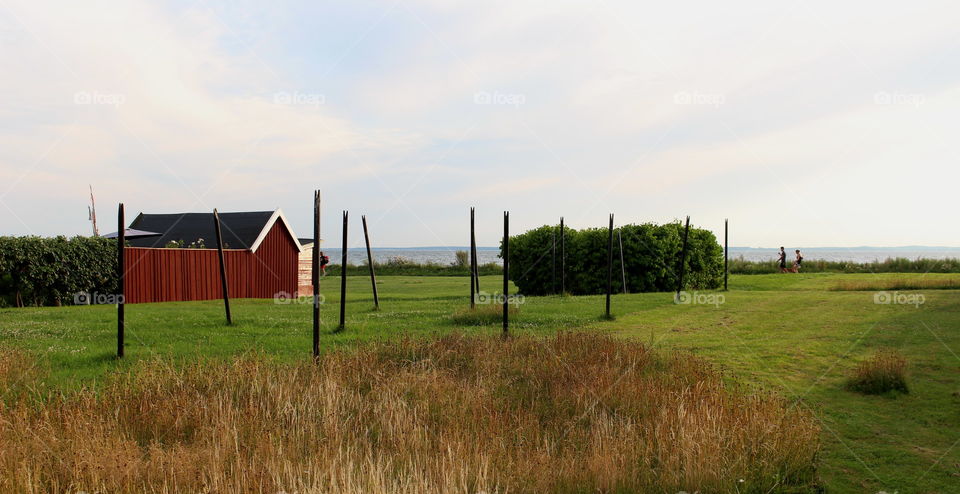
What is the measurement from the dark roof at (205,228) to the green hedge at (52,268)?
5.58m

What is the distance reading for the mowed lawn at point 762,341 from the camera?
5.99 meters

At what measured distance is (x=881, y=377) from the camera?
7906 mm

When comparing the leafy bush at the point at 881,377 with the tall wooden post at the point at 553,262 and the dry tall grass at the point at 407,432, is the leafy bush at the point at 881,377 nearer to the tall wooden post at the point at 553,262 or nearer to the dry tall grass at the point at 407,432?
the dry tall grass at the point at 407,432

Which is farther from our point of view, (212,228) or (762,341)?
(212,228)

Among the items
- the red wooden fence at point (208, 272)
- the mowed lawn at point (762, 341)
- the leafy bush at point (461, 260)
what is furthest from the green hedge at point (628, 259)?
the leafy bush at point (461, 260)

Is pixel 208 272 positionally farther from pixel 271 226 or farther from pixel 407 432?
pixel 407 432

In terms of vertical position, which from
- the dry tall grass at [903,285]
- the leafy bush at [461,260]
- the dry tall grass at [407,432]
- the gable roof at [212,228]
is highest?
the gable roof at [212,228]

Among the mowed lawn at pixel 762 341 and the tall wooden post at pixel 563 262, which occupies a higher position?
the tall wooden post at pixel 563 262

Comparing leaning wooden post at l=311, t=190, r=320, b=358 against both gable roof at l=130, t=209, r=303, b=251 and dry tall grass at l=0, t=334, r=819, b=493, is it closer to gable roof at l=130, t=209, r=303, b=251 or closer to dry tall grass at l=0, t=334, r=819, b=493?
dry tall grass at l=0, t=334, r=819, b=493

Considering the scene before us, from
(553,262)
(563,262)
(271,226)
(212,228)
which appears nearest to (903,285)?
(563,262)

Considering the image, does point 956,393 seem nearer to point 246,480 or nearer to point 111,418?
point 246,480

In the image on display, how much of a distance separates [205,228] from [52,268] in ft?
31.2

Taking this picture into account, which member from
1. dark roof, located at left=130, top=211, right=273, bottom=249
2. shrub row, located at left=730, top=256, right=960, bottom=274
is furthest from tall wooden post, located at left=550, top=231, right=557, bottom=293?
shrub row, located at left=730, top=256, right=960, bottom=274

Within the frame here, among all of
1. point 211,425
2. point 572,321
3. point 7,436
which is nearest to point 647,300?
point 572,321
